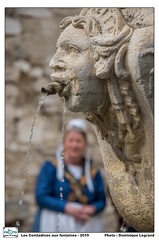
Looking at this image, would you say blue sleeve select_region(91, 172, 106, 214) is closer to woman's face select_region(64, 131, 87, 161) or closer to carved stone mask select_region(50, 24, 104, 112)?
woman's face select_region(64, 131, 87, 161)

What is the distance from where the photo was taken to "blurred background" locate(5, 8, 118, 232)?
Result: 7.73m

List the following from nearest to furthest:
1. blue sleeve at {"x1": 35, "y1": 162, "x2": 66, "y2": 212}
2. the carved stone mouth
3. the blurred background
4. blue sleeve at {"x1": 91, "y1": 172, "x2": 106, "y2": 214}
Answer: the carved stone mouth < blue sleeve at {"x1": 35, "y1": 162, "x2": 66, "y2": 212} < blue sleeve at {"x1": 91, "y1": 172, "x2": 106, "y2": 214} < the blurred background

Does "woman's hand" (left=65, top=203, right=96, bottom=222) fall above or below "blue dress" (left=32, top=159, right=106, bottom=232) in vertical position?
below

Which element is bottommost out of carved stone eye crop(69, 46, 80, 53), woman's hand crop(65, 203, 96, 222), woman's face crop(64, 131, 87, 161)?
woman's hand crop(65, 203, 96, 222)

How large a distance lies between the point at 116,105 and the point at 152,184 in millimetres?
335

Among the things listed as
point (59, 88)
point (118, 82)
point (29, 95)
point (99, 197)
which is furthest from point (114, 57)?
point (29, 95)

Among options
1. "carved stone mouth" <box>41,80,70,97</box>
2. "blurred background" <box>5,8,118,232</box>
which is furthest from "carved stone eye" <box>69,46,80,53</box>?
"blurred background" <box>5,8,118,232</box>

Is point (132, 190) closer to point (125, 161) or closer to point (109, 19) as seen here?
point (125, 161)

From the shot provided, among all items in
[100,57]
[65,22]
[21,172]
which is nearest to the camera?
[100,57]

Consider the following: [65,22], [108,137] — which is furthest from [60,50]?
[108,137]

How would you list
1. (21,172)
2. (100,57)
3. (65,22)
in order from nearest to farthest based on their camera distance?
1. (100,57)
2. (65,22)
3. (21,172)

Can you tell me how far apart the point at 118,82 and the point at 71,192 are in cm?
258

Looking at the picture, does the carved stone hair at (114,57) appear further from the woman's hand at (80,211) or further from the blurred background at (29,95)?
the blurred background at (29,95)

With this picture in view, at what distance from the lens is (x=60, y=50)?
299 centimetres
